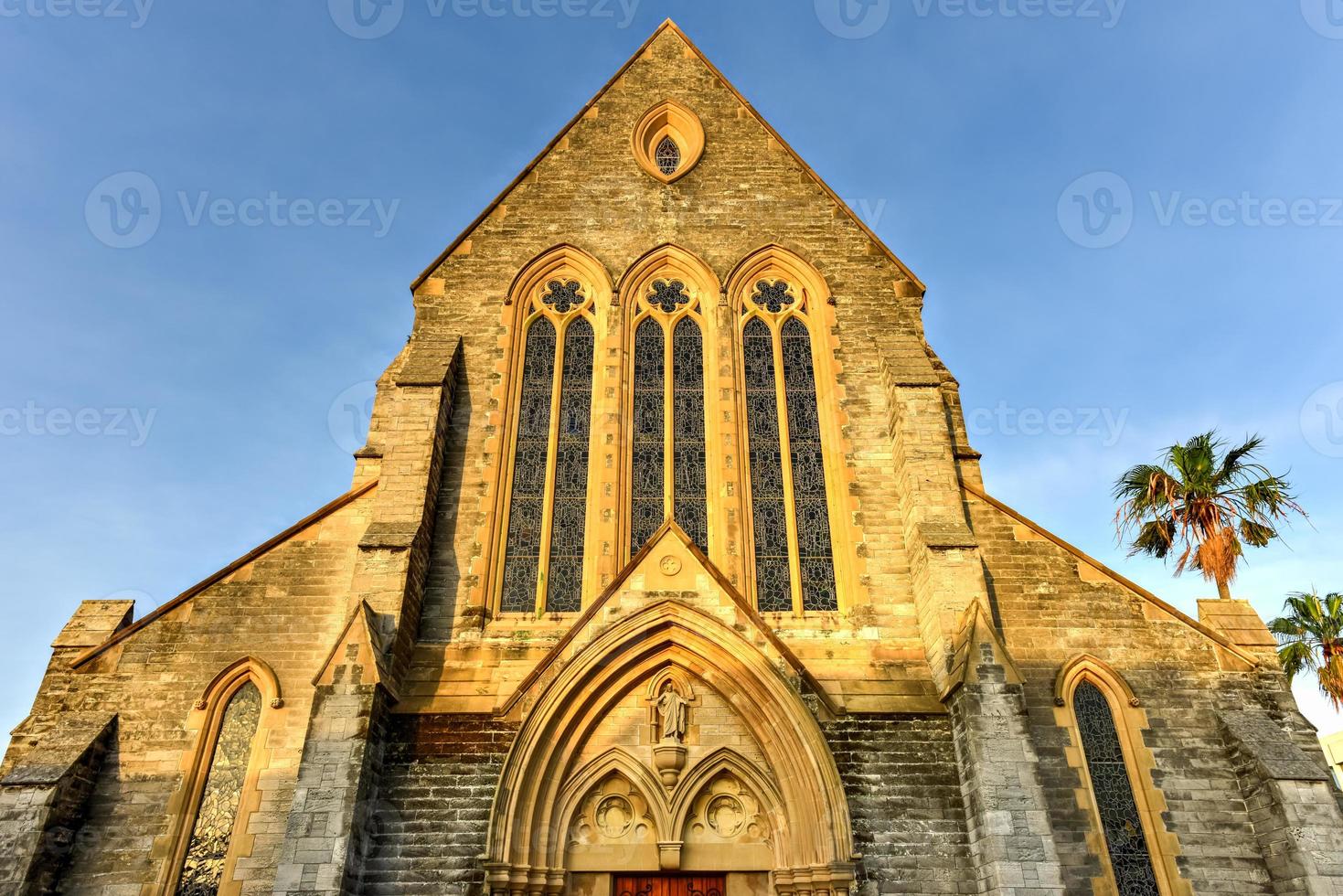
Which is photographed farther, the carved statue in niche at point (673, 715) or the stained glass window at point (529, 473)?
the stained glass window at point (529, 473)

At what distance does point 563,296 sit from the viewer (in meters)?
14.7

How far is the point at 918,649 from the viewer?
38.3 feet

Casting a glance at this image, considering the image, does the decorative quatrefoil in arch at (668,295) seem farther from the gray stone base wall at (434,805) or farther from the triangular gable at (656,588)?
the gray stone base wall at (434,805)

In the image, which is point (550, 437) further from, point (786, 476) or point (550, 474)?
point (786, 476)

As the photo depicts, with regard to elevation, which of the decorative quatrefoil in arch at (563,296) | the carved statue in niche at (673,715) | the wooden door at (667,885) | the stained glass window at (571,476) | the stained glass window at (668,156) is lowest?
the wooden door at (667,885)

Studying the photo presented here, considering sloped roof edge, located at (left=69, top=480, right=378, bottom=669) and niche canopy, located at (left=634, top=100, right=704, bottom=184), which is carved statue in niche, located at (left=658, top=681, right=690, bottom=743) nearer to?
sloped roof edge, located at (left=69, top=480, right=378, bottom=669)

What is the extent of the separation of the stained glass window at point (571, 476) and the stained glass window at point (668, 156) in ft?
12.6

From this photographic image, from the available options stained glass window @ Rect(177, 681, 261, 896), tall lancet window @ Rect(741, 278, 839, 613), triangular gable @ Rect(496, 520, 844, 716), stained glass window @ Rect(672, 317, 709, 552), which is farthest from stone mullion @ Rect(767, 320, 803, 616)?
stained glass window @ Rect(177, 681, 261, 896)

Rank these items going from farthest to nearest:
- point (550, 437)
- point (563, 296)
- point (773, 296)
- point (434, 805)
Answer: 1. point (773, 296)
2. point (563, 296)
3. point (550, 437)
4. point (434, 805)

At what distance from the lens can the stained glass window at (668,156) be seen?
1641 cm

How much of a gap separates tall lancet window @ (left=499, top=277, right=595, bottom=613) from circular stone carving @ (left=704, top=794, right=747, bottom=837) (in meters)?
3.11

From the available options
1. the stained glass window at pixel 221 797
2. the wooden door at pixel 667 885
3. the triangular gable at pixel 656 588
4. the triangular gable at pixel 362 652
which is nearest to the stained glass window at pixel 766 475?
the triangular gable at pixel 656 588

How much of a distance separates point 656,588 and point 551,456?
305 centimetres

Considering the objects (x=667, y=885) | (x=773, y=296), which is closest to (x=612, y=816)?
(x=667, y=885)
